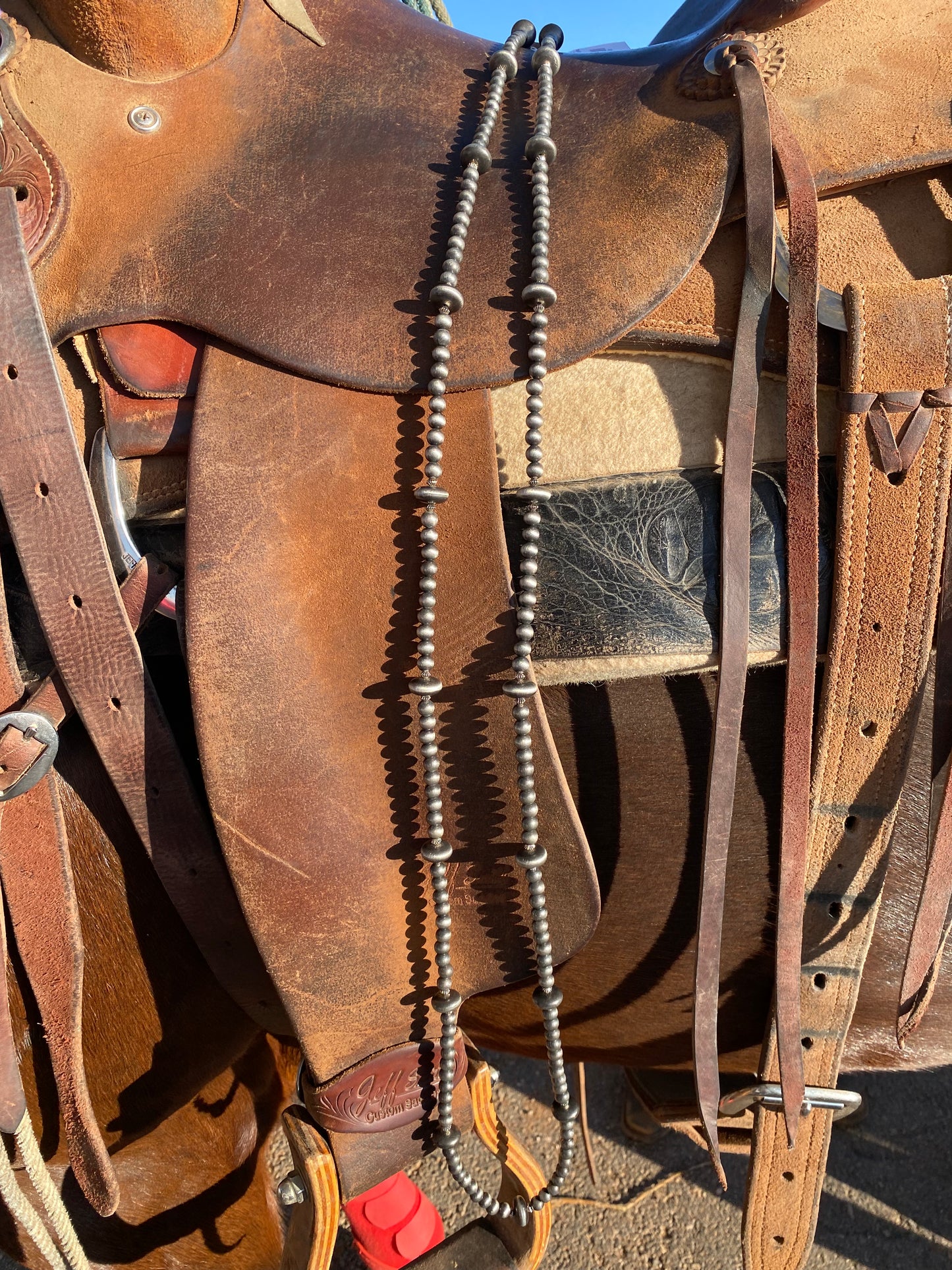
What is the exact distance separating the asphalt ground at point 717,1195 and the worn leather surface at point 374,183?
174cm

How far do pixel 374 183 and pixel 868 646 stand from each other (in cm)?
59

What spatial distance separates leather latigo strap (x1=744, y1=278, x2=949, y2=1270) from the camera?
26.9 inches

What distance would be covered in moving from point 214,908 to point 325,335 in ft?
1.70

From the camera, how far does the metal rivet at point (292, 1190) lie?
83 centimetres

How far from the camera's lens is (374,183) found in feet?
2.41

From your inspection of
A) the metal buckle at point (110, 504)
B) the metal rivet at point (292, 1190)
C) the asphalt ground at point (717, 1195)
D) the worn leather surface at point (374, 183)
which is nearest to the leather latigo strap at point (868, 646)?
the worn leather surface at point (374, 183)

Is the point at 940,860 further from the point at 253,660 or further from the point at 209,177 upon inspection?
the point at 209,177

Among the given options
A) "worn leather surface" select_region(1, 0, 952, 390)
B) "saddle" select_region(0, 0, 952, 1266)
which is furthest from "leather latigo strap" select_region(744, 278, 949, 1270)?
"worn leather surface" select_region(1, 0, 952, 390)

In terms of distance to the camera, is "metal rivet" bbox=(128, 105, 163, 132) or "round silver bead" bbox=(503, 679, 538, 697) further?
"metal rivet" bbox=(128, 105, 163, 132)

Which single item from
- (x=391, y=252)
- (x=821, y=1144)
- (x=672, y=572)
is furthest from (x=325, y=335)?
(x=821, y=1144)

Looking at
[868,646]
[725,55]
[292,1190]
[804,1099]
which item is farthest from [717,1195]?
[725,55]

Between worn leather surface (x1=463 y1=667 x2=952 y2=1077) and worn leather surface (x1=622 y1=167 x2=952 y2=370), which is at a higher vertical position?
worn leather surface (x1=622 y1=167 x2=952 y2=370)

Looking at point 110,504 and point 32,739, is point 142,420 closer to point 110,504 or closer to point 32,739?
point 110,504

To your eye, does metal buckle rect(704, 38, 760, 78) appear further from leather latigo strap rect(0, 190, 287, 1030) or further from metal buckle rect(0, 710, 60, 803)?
metal buckle rect(0, 710, 60, 803)
